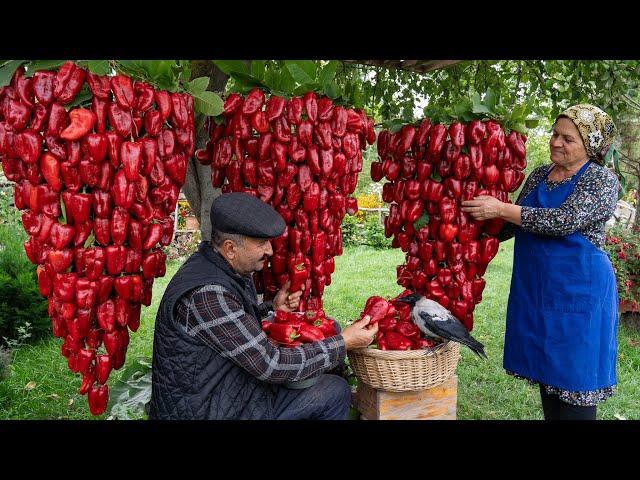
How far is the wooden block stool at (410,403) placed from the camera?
249 centimetres

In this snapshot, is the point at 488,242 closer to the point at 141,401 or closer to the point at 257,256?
the point at 257,256

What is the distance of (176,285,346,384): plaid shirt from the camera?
2.00 m

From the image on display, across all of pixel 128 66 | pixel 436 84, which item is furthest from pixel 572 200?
pixel 436 84

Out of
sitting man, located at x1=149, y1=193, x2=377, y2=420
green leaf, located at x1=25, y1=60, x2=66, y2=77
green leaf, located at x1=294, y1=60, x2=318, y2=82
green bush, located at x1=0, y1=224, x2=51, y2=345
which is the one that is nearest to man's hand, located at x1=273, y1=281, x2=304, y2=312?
sitting man, located at x1=149, y1=193, x2=377, y2=420

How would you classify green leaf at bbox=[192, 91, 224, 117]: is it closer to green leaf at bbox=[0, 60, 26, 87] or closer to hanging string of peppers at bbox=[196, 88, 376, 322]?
hanging string of peppers at bbox=[196, 88, 376, 322]

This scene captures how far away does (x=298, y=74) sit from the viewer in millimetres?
2219

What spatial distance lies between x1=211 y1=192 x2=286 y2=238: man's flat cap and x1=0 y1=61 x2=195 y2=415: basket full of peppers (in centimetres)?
19

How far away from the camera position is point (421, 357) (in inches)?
93.4

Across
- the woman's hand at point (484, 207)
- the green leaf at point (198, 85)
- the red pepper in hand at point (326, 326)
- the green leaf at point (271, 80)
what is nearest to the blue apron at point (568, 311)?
the woman's hand at point (484, 207)

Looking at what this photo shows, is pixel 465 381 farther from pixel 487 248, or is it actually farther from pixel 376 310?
pixel 376 310

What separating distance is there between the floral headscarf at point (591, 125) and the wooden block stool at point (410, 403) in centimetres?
125

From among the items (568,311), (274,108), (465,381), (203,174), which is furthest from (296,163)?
(465,381)

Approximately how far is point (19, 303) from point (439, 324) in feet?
13.5

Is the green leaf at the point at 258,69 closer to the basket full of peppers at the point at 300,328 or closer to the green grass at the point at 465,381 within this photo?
the basket full of peppers at the point at 300,328
